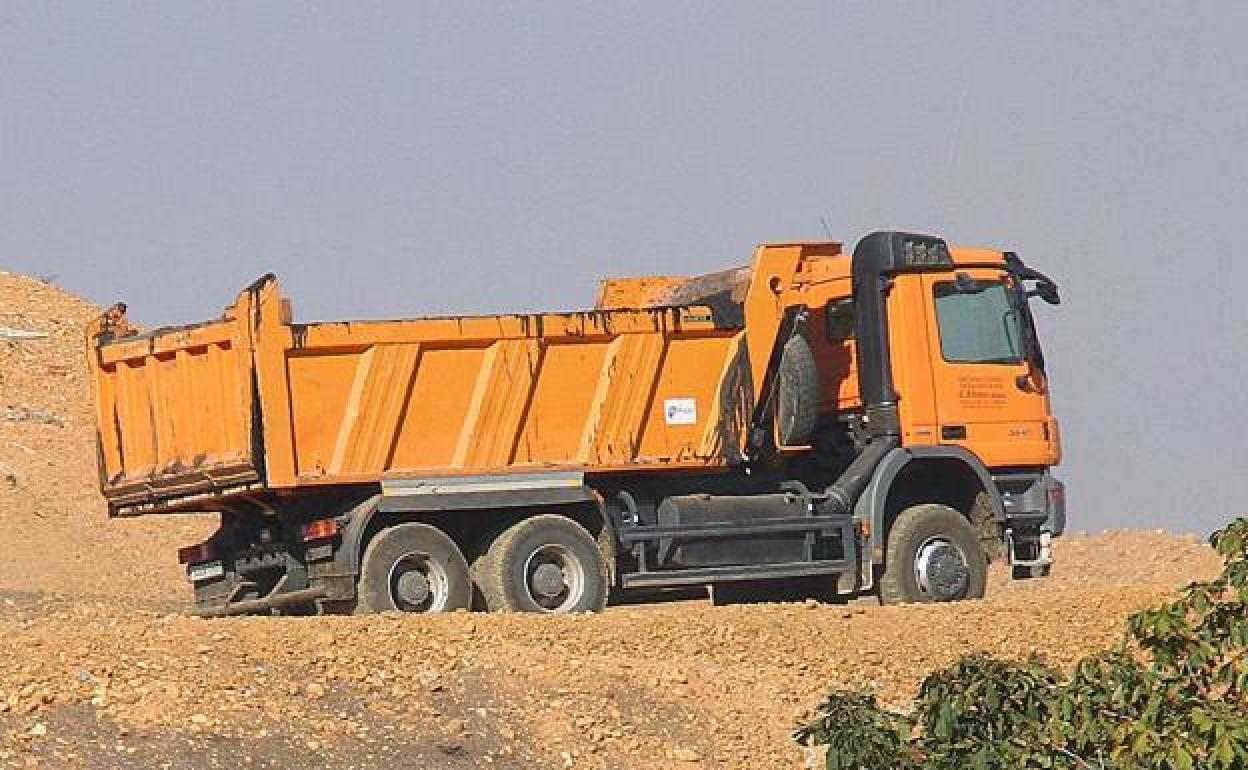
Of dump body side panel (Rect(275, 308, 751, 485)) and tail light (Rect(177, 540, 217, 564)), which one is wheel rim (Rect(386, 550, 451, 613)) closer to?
dump body side panel (Rect(275, 308, 751, 485))

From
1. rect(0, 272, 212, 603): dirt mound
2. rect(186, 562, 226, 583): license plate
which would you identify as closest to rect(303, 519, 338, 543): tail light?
rect(186, 562, 226, 583): license plate

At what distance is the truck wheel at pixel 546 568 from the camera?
664 inches

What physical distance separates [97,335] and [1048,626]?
7580 millimetres

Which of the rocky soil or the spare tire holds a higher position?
the spare tire

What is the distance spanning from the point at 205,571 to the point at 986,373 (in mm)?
6494

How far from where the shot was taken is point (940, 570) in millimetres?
18688

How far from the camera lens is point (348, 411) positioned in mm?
16719

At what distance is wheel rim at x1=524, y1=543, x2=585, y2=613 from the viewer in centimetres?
1708

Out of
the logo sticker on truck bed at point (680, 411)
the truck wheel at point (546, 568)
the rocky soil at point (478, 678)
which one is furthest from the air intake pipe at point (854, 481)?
the truck wheel at point (546, 568)

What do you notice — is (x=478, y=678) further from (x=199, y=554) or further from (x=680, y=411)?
(x=199, y=554)

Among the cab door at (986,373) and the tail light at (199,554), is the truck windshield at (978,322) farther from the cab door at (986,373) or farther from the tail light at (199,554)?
the tail light at (199,554)

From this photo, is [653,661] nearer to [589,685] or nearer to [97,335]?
[589,685]

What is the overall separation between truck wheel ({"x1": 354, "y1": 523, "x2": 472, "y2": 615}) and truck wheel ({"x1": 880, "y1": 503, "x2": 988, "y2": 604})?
372 cm

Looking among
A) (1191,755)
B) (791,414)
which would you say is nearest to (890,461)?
(791,414)
